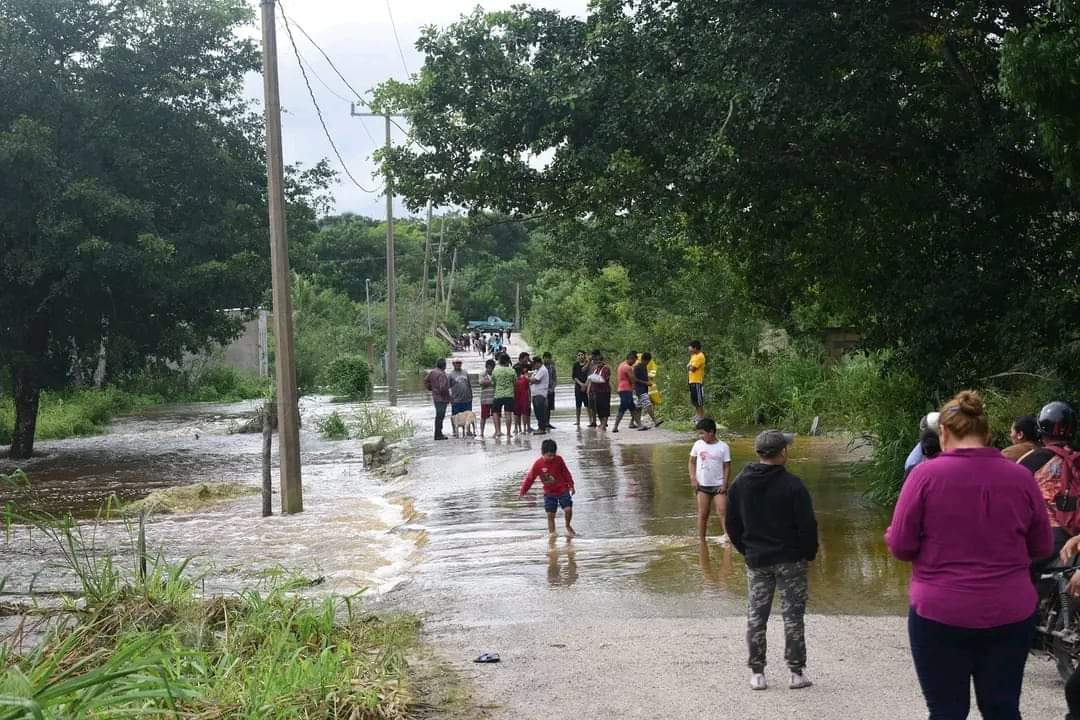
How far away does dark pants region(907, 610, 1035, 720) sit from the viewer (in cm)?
470

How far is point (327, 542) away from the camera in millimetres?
14938

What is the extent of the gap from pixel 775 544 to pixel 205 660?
3257 millimetres

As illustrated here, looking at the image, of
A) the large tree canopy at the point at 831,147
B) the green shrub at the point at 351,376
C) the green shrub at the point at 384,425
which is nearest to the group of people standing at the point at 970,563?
the large tree canopy at the point at 831,147

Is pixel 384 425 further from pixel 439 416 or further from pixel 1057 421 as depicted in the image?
pixel 1057 421

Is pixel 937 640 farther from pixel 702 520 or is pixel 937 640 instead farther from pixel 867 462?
pixel 867 462

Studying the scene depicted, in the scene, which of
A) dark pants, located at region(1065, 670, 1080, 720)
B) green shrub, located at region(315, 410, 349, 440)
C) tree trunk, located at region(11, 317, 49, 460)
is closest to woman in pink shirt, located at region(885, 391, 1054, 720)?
dark pants, located at region(1065, 670, 1080, 720)

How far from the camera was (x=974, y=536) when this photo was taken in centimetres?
473

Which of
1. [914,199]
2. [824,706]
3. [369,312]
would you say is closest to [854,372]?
[914,199]

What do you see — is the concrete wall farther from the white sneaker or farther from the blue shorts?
the white sneaker

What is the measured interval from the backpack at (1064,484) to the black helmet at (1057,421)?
92 mm

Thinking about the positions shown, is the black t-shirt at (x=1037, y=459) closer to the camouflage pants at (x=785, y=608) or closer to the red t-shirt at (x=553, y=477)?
the camouflage pants at (x=785, y=608)

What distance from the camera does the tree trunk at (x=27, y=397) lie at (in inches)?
1093

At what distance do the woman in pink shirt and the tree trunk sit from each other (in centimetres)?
2583

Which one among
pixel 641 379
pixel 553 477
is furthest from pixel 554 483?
pixel 641 379
